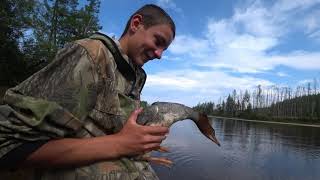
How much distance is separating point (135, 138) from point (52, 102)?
0.43m

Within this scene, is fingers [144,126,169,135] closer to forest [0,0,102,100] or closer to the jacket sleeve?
the jacket sleeve

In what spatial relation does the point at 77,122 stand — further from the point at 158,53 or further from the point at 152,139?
the point at 158,53

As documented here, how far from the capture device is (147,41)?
7.20ft

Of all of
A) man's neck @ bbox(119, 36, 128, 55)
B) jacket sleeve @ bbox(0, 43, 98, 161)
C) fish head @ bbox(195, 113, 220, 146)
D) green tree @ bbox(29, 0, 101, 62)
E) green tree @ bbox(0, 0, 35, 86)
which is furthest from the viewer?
green tree @ bbox(29, 0, 101, 62)

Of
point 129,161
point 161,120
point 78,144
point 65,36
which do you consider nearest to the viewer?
point 78,144

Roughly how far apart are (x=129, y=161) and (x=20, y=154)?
20.5 inches

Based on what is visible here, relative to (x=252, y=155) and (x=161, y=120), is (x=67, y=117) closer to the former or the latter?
(x=161, y=120)

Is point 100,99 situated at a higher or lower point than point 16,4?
lower

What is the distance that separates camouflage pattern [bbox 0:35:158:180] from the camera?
1.66 meters

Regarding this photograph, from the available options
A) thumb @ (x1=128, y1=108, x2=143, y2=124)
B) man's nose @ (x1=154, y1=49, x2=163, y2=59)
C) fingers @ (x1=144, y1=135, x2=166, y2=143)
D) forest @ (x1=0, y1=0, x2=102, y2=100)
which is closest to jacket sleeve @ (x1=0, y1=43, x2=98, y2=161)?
thumb @ (x1=128, y1=108, x2=143, y2=124)

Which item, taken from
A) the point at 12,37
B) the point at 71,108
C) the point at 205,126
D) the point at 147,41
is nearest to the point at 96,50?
the point at 71,108

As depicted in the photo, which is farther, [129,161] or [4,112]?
[129,161]

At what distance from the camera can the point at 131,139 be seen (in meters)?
1.88

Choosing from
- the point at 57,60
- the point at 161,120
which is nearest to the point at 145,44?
the point at 161,120
